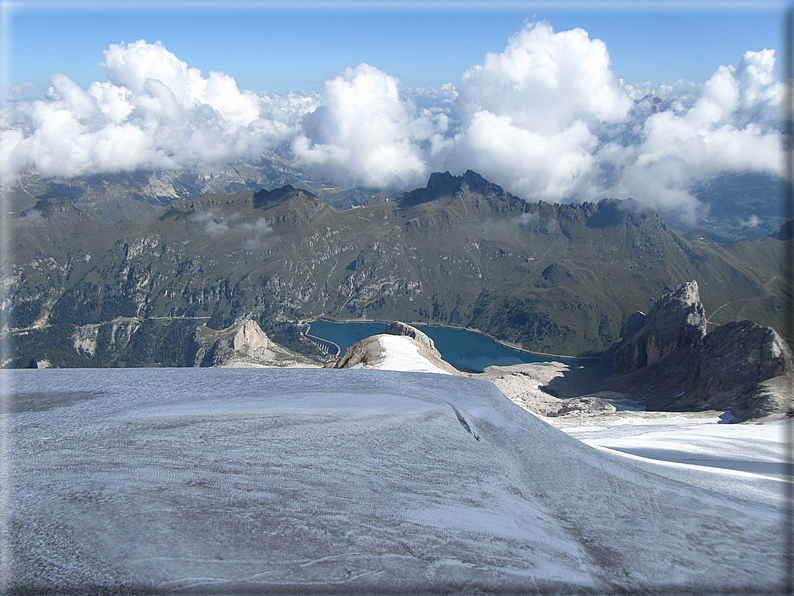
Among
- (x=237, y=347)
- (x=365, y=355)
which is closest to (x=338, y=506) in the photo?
(x=365, y=355)

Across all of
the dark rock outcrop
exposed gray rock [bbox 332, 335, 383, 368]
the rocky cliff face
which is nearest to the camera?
exposed gray rock [bbox 332, 335, 383, 368]

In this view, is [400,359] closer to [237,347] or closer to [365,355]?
[365,355]

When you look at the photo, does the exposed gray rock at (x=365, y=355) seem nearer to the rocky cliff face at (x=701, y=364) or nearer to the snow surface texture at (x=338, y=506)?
the snow surface texture at (x=338, y=506)

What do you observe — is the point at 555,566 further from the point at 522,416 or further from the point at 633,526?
the point at 522,416

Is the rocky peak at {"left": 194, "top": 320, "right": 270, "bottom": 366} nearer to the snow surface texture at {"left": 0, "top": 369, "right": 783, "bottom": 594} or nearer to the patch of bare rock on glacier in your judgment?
the patch of bare rock on glacier

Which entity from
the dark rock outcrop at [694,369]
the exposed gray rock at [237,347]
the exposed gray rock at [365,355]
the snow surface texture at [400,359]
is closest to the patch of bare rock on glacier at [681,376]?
the dark rock outcrop at [694,369]

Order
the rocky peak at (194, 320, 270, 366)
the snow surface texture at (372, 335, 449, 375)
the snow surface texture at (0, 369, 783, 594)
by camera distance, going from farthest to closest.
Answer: the rocky peak at (194, 320, 270, 366)
the snow surface texture at (372, 335, 449, 375)
the snow surface texture at (0, 369, 783, 594)

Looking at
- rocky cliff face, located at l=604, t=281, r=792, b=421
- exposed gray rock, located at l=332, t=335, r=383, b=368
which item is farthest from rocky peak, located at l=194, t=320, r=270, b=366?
exposed gray rock, located at l=332, t=335, r=383, b=368
